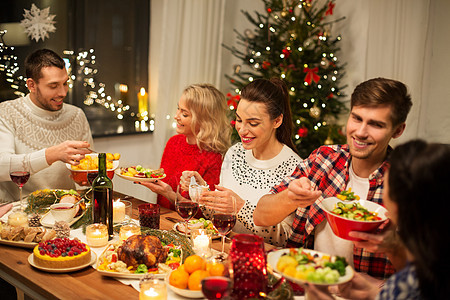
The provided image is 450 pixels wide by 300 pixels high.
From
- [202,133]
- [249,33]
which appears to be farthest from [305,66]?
[202,133]

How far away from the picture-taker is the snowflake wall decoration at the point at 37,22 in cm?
370

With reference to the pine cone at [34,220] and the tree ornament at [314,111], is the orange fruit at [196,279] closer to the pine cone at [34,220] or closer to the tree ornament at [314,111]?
the pine cone at [34,220]

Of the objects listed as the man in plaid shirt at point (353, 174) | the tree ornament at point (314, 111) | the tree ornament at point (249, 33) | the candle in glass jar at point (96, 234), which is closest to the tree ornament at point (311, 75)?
the tree ornament at point (314, 111)

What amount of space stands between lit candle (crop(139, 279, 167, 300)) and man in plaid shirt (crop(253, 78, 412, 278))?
25.7 inches

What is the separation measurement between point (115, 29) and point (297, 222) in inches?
130

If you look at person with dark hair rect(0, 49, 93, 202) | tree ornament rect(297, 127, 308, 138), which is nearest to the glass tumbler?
person with dark hair rect(0, 49, 93, 202)

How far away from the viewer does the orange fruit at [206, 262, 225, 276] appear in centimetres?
137

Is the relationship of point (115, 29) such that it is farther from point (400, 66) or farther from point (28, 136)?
point (400, 66)

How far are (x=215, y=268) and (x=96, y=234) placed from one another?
0.70 metres

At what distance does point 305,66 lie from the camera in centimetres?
395

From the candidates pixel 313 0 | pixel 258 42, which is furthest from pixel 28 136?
pixel 313 0

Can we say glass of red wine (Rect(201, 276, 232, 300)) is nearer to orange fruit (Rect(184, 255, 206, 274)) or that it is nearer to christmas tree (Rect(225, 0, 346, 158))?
orange fruit (Rect(184, 255, 206, 274))

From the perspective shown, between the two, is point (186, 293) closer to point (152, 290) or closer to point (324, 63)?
point (152, 290)

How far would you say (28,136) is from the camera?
2965 mm
